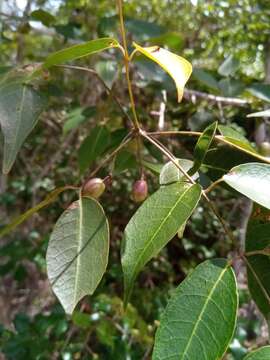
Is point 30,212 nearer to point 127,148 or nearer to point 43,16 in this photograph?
point 127,148

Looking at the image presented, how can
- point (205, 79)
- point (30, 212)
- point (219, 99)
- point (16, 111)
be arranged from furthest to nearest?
1. point (219, 99)
2. point (205, 79)
3. point (16, 111)
4. point (30, 212)

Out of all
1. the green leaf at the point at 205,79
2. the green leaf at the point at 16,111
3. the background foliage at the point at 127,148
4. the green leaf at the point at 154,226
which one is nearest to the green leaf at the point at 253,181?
the green leaf at the point at 154,226

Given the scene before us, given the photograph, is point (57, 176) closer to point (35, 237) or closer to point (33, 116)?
point (35, 237)

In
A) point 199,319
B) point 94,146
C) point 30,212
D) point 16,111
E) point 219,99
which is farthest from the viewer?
point 219,99

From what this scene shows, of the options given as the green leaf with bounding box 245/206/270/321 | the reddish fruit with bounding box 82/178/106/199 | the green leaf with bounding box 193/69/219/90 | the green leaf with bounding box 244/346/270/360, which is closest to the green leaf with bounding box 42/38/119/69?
the reddish fruit with bounding box 82/178/106/199

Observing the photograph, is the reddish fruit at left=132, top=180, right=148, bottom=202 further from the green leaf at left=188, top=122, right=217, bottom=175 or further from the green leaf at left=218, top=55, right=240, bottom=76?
the green leaf at left=218, top=55, right=240, bottom=76

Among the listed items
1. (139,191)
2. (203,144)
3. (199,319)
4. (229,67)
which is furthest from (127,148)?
(229,67)

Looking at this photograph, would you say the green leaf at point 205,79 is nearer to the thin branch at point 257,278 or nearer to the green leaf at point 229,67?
the green leaf at point 229,67
